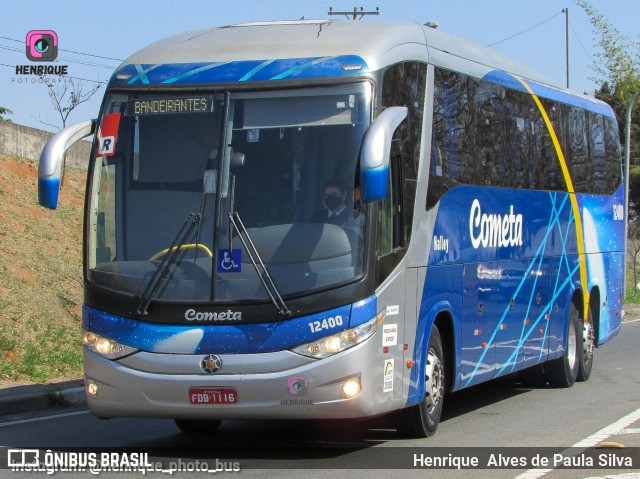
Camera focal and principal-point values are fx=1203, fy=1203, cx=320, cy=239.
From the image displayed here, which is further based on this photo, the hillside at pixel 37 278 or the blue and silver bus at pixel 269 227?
the hillside at pixel 37 278

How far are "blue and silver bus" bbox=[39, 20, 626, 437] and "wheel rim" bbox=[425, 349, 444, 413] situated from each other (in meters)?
0.02

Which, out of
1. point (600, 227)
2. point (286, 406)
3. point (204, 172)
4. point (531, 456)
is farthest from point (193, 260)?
point (600, 227)

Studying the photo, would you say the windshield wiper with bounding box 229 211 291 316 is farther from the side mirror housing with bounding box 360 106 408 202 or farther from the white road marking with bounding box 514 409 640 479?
the white road marking with bounding box 514 409 640 479

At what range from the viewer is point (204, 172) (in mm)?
9602

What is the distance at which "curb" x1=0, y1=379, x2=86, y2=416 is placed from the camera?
12.9 m

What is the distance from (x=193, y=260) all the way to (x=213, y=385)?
99 cm

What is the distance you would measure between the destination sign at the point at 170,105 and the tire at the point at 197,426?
3.10 meters

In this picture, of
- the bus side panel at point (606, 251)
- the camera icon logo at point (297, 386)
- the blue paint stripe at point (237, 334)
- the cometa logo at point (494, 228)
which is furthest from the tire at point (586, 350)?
the camera icon logo at point (297, 386)

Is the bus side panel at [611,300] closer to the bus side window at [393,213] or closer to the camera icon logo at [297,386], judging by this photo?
the bus side window at [393,213]

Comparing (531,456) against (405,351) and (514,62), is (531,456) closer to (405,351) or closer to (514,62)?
(405,351)

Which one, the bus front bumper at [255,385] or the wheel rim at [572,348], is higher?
the bus front bumper at [255,385]

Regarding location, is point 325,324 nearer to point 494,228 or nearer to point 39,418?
point 494,228

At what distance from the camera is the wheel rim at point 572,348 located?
16.0m

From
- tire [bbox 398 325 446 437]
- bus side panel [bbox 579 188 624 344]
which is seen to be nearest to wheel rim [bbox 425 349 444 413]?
tire [bbox 398 325 446 437]
